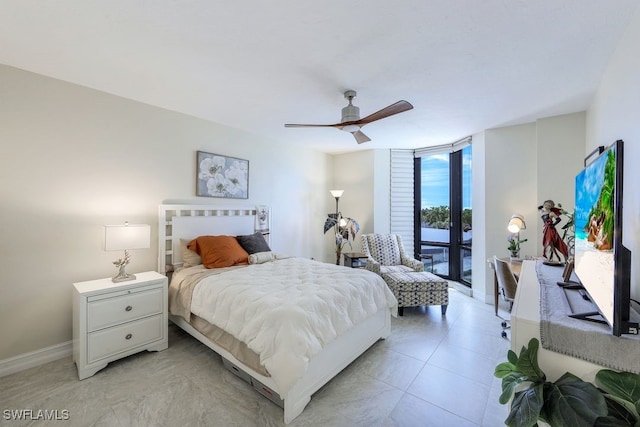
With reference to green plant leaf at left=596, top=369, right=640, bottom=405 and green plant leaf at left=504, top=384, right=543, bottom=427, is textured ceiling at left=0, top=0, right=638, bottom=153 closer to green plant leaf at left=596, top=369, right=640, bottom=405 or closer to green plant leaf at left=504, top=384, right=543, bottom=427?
green plant leaf at left=596, top=369, right=640, bottom=405

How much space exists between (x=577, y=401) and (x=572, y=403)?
0.02m

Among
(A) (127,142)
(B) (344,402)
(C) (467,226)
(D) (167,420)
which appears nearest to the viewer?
(D) (167,420)

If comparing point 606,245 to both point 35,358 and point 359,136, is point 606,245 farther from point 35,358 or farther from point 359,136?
point 35,358

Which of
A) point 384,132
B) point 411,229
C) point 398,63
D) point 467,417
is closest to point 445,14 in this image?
point 398,63

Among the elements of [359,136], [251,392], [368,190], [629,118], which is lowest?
[251,392]

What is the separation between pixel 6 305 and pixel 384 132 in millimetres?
4439

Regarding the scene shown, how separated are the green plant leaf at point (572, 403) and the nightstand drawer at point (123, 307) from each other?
2.91 meters

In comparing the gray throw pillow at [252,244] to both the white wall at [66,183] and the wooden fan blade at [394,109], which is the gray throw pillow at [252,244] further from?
the wooden fan blade at [394,109]

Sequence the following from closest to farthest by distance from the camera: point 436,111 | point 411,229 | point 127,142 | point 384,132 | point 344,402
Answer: point 344,402
point 127,142
point 436,111
point 384,132
point 411,229

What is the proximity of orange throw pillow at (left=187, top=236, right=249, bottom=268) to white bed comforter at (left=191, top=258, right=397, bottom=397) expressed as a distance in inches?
10.3

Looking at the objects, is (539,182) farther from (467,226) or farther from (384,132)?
(384,132)

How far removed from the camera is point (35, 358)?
7.50ft

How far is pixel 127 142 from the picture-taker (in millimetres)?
2803

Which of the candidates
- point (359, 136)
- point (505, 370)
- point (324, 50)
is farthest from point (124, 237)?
point (505, 370)
